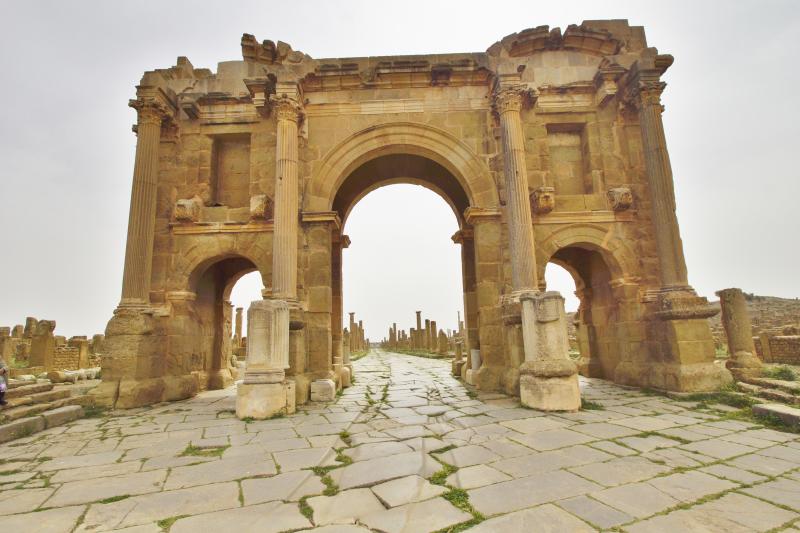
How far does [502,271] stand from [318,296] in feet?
11.8

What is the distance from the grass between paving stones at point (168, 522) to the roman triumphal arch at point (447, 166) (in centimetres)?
385

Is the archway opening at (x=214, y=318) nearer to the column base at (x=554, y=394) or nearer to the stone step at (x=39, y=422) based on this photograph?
the stone step at (x=39, y=422)

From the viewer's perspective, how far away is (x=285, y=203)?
737cm

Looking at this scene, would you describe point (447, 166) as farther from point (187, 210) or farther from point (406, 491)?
point (406, 491)

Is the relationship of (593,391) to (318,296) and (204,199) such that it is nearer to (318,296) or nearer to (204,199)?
(318,296)

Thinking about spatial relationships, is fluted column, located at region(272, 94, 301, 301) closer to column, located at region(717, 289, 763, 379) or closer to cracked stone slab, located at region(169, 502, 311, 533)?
cracked stone slab, located at region(169, 502, 311, 533)

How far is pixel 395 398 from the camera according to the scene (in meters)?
7.00

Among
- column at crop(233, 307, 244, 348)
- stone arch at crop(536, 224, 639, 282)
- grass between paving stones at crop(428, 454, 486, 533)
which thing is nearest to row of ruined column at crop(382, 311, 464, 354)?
column at crop(233, 307, 244, 348)

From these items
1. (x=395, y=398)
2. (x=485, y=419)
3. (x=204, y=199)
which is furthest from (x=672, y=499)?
(x=204, y=199)

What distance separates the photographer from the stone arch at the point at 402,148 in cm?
802

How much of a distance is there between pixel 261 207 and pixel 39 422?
4.56 m

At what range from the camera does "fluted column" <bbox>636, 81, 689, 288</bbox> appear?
730cm

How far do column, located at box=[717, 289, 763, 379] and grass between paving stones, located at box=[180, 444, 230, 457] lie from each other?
324 inches

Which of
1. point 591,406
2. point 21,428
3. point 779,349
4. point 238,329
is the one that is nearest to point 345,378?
point 591,406
